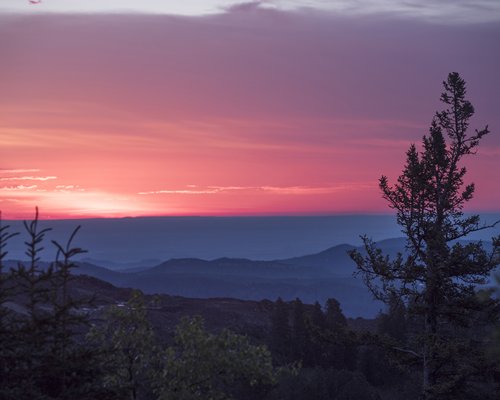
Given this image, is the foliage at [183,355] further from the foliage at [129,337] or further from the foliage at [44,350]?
the foliage at [44,350]

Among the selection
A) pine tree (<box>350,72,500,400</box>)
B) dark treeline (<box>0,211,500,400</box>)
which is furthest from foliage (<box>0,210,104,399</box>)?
pine tree (<box>350,72,500,400</box>)

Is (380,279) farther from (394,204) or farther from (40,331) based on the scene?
(40,331)

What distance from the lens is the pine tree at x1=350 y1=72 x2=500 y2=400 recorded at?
24922 mm

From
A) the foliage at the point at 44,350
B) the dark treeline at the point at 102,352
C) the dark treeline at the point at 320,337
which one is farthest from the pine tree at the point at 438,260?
the foliage at the point at 44,350

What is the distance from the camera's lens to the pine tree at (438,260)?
981 inches

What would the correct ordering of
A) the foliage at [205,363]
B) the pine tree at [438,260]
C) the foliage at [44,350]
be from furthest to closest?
the pine tree at [438,260]
the foliage at [205,363]
the foliage at [44,350]

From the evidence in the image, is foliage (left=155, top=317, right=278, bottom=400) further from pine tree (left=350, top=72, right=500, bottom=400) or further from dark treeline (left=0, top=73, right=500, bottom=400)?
pine tree (left=350, top=72, right=500, bottom=400)

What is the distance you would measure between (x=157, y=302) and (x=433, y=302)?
47.1ft

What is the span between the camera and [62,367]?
11781mm

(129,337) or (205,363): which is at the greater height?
(129,337)

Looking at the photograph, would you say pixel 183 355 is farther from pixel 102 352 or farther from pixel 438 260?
pixel 438 260

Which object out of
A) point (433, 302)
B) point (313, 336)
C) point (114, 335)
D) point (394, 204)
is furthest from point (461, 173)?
point (114, 335)

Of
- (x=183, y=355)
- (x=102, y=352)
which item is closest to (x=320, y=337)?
(x=183, y=355)

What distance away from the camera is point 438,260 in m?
25.2
